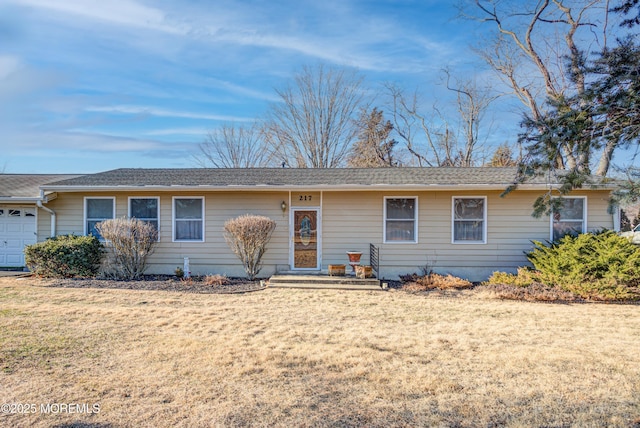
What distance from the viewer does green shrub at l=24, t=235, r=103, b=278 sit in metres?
10.8

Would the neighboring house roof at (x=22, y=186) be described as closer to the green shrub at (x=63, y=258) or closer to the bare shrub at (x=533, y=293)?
the green shrub at (x=63, y=258)

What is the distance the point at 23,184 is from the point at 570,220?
1860 cm

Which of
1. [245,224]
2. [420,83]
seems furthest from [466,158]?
[245,224]

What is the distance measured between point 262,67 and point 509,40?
44.5 feet

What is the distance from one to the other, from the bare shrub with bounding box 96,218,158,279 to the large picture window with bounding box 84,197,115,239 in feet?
2.38

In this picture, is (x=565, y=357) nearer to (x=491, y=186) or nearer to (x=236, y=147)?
(x=491, y=186)

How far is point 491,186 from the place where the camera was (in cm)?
1072

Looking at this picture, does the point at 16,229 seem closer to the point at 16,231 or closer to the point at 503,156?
the point at 16,231

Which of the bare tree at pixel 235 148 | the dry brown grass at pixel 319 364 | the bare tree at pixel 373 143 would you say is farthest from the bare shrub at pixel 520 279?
the bare tree at pixel 235 148

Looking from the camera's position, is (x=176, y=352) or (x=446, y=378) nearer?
(x=446, y=378)

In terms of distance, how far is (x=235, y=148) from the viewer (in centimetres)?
2769

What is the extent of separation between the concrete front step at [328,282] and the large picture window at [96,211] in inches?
217

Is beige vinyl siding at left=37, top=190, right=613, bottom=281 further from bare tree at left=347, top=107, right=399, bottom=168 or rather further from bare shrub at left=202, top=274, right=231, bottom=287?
bare tree at left=347, top=107, right=399, bottom=168

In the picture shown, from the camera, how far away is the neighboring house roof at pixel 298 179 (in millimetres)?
11055
